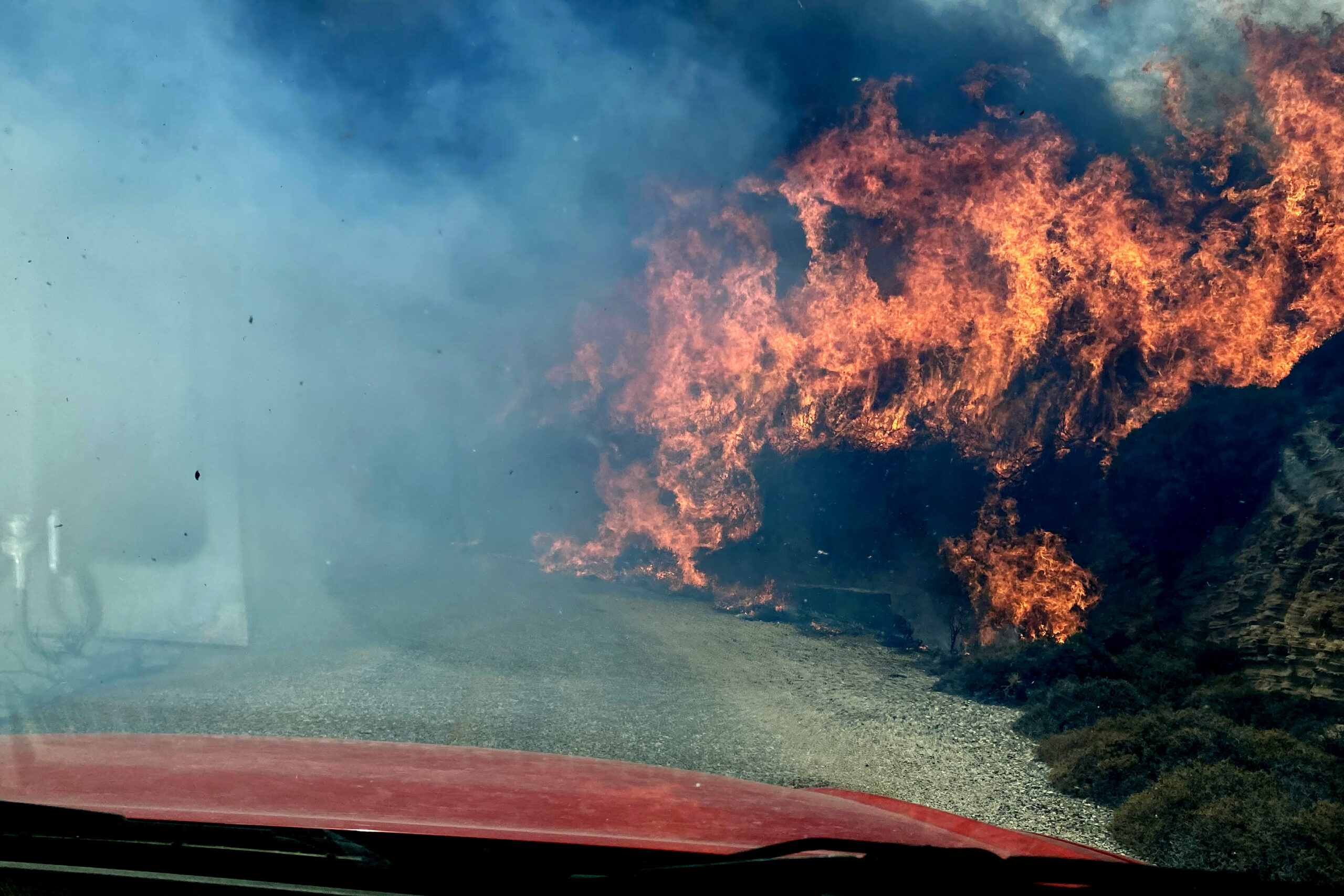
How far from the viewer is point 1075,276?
37.4 ft

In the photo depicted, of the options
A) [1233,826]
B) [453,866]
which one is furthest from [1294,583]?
[453,866]

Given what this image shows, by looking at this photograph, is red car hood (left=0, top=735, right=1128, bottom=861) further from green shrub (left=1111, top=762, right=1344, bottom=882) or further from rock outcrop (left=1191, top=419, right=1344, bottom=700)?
rock outcrop (left=1191, top=419, right=1344, bottom=700)

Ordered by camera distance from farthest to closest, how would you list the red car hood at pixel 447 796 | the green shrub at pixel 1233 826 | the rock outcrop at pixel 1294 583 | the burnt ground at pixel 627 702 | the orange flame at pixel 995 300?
the orange flame at pixel 995 300, the rock outcrop at pixel 1294 583, the burnt ground at pixel 627 702, the green shrub at pixel 1233 826, the red car hood at pixel 447 796

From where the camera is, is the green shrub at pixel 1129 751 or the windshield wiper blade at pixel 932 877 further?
the green shrub at pixel 1129 751

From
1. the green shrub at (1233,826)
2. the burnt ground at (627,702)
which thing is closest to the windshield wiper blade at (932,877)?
the green shrub at (1233,826)

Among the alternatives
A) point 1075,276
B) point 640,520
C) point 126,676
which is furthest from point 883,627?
point 126,676

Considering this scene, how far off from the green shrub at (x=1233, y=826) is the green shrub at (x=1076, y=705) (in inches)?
74.3

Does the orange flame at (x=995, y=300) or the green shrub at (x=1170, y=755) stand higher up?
the orange flame at (x=995, y=300)

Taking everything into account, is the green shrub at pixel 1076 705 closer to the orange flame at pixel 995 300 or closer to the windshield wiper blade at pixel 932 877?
the orange flame at pixel 995 300

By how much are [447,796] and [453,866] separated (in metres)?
0.71

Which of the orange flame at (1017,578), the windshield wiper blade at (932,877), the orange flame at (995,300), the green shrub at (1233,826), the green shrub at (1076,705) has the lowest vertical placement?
the green shrub at (1233,826)

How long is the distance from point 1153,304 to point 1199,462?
8.23 ft

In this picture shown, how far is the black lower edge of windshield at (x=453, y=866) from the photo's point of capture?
1.62m

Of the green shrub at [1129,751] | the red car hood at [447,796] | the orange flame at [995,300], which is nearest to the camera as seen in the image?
the red car hood at [447,796]
